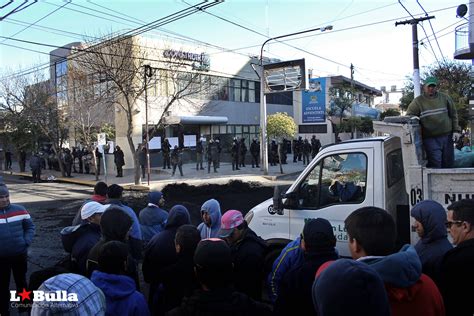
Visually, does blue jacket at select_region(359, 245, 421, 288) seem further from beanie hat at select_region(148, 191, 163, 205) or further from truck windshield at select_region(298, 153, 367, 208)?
beanie hat at select_region(148, 191, 163, 205)

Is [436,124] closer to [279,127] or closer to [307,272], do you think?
[307,272]

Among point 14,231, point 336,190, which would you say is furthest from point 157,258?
point 336,190

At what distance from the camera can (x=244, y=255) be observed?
359 centimetres

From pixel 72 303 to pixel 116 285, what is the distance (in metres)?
0.66

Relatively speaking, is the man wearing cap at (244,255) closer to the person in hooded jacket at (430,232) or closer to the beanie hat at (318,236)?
the beanie hat at (318,236)

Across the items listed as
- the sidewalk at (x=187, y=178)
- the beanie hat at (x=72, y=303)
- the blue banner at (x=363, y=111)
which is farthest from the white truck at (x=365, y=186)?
the blue banner at (x=363, y=111)

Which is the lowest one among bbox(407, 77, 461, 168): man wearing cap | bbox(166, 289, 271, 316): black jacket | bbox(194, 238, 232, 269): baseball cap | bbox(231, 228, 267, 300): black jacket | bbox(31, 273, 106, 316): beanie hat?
bbox(231, 228, 267, 300): black jacket

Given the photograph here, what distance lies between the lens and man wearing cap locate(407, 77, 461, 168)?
185 inches

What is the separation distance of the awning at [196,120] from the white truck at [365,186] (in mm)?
23492

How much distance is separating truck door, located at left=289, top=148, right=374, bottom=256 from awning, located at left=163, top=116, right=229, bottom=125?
928 inches

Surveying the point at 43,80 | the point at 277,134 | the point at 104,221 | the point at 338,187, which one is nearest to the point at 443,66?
the point at 277,134

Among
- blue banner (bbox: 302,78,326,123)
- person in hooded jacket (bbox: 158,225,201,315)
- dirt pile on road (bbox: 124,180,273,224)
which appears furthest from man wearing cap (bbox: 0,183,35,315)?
blue banner (bbox: 302,78,326,123)

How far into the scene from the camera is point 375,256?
2.19 m

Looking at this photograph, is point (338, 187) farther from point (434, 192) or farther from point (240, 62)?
point (240, 62)
